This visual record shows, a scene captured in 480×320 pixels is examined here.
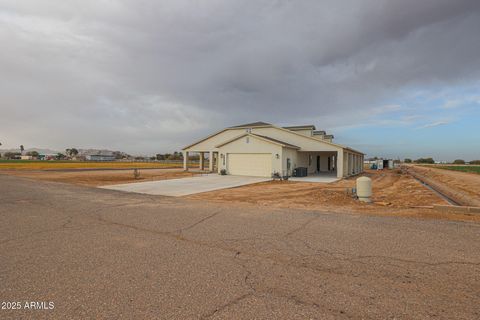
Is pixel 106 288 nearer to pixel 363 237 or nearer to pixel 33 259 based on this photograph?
pixel 33 259

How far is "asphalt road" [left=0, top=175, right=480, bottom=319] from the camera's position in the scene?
274cm

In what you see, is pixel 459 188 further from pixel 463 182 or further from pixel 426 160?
pixel 426 160

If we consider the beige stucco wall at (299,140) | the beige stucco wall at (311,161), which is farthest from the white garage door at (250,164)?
the beige stucco wall at (311,161)

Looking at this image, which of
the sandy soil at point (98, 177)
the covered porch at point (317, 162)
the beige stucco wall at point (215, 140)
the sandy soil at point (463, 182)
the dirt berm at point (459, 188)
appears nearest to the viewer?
the dirt berm at point (459, 188)

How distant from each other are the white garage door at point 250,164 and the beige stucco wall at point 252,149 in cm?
41

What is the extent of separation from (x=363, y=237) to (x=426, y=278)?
6.15 ft

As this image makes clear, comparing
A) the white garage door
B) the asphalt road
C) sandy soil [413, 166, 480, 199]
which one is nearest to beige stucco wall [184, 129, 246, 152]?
the white garage door

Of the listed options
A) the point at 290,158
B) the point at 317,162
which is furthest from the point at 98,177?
the point at 317,162

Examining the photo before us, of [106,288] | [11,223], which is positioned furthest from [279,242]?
[11,223]

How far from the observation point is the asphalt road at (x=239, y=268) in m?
2.74

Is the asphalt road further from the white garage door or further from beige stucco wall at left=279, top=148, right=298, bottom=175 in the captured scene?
the white garage door

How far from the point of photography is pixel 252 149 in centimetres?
2412

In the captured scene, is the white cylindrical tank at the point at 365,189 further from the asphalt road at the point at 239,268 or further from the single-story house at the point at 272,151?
the single-story house at the point at 272,151

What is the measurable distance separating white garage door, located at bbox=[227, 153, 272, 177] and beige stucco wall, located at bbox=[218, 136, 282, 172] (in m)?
0.41
